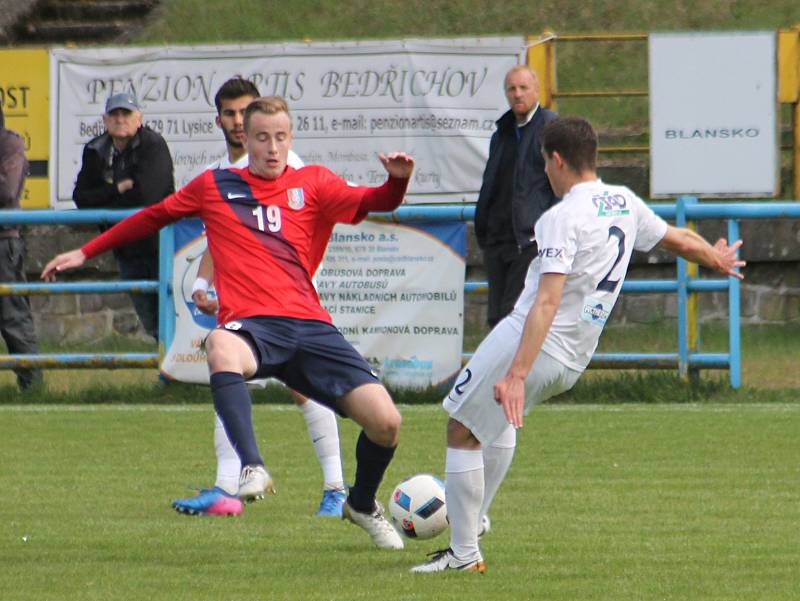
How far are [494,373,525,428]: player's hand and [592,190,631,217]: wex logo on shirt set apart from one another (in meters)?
0.65

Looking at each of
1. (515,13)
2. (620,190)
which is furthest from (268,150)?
(515,13)

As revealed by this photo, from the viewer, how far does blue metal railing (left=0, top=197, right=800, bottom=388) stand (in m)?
11.3

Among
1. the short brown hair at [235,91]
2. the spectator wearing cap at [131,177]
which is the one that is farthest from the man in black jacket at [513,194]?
the short brown hair at [235,91]

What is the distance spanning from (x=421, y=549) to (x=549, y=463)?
2.35 meters

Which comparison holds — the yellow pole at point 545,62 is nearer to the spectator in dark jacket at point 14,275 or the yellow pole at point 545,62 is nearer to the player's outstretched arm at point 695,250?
the spectator in dark jacket at point 14,275

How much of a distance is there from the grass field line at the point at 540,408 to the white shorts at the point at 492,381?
5.19 metres

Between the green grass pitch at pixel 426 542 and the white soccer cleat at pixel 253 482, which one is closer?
the green grass pitch at pixel 426 542

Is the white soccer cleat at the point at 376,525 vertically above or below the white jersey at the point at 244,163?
below

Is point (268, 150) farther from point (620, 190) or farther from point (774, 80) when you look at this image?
point (774, 80)

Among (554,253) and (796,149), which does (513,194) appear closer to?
(554,253)

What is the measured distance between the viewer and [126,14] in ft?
69.1

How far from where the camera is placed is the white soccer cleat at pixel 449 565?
5931mm

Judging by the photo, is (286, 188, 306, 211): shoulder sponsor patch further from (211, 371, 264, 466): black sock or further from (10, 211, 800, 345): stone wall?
(10, 211, 800, 345): stone wall

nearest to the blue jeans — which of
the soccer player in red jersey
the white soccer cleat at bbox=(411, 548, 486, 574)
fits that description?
the soccer player in red jersey
